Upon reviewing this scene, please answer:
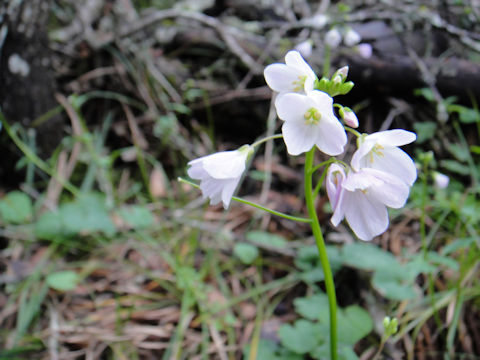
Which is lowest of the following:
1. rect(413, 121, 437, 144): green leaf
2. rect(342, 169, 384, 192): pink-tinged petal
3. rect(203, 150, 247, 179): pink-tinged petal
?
rect(413, 121, 437, 144): green leaf

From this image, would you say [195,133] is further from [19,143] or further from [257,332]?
[257,332]

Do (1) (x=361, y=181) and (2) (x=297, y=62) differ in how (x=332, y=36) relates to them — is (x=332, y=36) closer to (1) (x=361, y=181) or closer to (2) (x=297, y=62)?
(2) (x=297, y=62)

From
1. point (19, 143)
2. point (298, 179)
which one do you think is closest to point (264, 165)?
point (298, 179)

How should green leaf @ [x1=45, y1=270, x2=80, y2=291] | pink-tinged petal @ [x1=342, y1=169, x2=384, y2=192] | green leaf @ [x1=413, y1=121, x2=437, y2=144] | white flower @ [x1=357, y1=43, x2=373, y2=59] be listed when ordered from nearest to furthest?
1. pink-tinged petal @ [x1=342, y1=169, x2=384, y2=192]
2. green leaf @ [x1=45, y1=270, x2=80, y2=291]
3. green leaf @ [x1=413, y1=121, x2=437, y2=144]
4. white flower @ [x1=357, y1=43, x2=373, y2=59]

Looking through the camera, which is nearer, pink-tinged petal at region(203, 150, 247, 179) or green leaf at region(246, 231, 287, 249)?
pink-tinged petal at region(203, 150, 247, 179)

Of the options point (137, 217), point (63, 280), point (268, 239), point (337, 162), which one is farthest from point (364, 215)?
point (63, 280)

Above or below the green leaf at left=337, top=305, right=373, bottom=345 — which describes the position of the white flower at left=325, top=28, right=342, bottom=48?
above

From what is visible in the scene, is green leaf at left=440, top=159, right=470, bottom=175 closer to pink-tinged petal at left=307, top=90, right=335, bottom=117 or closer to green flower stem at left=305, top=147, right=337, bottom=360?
green flower stem at left=305, top=147, right=337, bottom=360

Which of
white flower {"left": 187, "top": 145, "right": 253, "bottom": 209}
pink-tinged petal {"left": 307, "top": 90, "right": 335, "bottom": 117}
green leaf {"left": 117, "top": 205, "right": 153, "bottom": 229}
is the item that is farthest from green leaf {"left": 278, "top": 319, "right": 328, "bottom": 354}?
green leaf {"left": 117, "top": 205, "right": 153, "bottom": 229}
